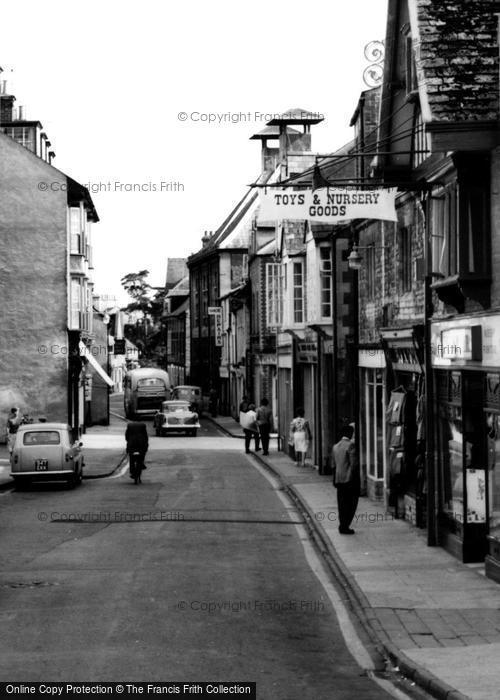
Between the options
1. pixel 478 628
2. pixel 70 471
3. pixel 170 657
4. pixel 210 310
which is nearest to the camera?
pixel 170 657

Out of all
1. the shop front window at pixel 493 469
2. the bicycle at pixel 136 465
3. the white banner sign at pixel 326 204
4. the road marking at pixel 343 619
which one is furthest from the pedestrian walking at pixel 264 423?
the shop front window at pixel 493 469

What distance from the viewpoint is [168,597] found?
14203mm

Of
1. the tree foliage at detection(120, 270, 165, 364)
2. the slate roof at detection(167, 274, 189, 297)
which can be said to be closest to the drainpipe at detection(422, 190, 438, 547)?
the slate roof at detection(167, 274, 189, 297)

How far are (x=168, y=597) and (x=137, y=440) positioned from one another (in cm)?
1676

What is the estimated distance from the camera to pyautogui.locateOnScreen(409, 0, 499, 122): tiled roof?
51.0 ft

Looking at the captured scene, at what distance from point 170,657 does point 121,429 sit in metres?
50.6

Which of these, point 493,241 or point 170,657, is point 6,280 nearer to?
point 493,241

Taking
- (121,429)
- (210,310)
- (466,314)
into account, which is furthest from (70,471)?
(210,310)

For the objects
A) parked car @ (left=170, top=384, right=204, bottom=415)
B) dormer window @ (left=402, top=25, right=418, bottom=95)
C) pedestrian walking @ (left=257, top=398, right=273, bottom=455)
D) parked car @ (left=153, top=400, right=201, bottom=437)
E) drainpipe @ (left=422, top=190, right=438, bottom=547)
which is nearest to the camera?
drainpipe @ (left=422, top=190, right=438, bottom=547)

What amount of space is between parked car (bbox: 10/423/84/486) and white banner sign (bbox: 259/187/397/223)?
12.8 meters

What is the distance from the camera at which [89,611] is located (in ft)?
43.3

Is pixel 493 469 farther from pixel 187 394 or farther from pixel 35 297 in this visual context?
pixel 187 394

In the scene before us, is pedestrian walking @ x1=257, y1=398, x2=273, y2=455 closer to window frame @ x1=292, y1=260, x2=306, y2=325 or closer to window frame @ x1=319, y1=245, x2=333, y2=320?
window frame @ x1=292, y1=260, x2=306, y2=325

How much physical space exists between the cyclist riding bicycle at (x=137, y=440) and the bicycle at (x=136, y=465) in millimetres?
52
